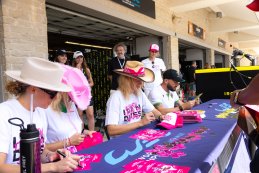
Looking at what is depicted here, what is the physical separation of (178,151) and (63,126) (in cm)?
83

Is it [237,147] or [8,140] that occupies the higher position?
[8,140]

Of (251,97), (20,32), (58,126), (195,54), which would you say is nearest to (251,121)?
(251,97)

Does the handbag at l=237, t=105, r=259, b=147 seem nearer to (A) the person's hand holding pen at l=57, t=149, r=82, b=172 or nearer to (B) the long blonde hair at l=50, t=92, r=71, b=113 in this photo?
(A) the person's hand holding pen at l=57, t=149, r=82, b=172

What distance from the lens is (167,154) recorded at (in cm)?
143

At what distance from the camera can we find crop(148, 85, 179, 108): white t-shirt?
310cm

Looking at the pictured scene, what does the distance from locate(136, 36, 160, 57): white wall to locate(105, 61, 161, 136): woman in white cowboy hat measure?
5492mm

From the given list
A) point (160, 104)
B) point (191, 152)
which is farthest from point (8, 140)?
point (160, 104)

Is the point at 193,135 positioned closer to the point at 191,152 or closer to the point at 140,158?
the point at 191,152

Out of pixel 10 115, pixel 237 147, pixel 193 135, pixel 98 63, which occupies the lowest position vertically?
pixel 237 147

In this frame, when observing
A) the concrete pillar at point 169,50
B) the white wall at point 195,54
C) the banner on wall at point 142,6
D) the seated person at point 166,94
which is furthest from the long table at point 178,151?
the white wall at point 195,54

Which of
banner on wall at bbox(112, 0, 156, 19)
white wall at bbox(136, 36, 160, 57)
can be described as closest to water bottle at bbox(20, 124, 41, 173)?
banner on wall at bbox(112, 0, 156, 19)

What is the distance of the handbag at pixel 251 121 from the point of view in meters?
1.36

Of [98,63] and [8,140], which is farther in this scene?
[98,63]

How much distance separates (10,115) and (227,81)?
360cm
